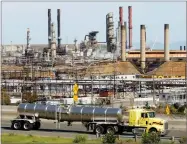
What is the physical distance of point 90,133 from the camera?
23.9 m

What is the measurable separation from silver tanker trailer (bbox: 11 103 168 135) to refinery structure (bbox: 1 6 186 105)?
1308cm

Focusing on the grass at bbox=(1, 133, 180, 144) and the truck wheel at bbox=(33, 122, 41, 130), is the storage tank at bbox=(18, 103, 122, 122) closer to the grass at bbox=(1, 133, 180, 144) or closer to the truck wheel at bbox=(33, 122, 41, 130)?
the truck wheel at bbox=(33, 122, 41, 130)

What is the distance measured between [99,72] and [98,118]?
5612cm

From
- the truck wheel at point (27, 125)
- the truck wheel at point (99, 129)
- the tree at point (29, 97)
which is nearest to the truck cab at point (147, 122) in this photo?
the truck wheel at point (99, 129)

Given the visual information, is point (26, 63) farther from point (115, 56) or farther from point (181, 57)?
point (181, 57)

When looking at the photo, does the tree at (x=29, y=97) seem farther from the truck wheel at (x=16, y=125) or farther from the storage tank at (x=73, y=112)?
the truck wheel at (x=16, y=125)

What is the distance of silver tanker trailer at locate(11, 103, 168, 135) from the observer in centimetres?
2334

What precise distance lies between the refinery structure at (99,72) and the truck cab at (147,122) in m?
16.1

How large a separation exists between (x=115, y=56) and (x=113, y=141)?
83.7 meters

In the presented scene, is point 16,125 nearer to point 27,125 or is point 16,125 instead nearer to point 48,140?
point 27,125

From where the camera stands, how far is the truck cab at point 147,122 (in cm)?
2301

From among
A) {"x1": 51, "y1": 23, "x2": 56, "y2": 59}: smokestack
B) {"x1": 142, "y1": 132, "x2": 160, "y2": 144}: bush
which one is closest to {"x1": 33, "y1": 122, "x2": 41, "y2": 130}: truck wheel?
{"x1": 142, "y1": 132, "x2": 160, "y2": 144}: bush

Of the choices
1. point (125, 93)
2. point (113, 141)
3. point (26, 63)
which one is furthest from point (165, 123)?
point (26, 63)

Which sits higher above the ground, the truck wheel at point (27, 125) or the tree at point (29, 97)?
the tree at point (29, 97)
